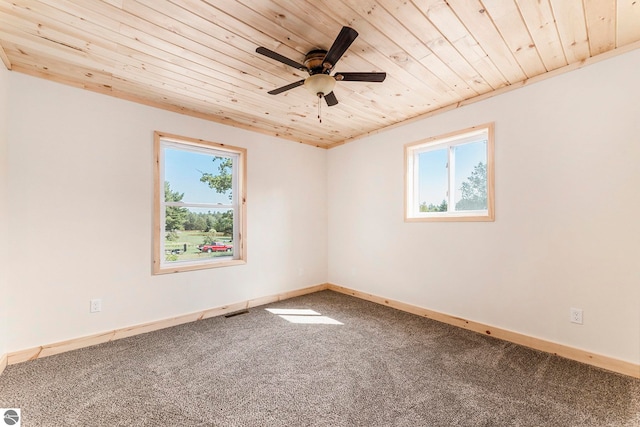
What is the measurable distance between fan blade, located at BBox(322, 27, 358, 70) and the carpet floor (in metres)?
2.25

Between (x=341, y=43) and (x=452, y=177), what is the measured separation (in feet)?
7.40

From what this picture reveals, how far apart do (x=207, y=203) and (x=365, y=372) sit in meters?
2.68

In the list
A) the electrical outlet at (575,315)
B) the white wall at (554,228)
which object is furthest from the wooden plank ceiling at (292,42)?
the electrical outlet at (575,315)

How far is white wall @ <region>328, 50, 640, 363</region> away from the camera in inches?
84.3

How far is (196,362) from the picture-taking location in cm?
233

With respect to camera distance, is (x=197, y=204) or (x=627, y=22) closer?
(x=627, y=22)

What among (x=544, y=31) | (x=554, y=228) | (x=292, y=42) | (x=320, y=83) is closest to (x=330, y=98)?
(x=320, y=83)

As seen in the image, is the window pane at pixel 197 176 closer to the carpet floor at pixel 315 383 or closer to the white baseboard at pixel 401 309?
the white baseboard at pixel 401 309

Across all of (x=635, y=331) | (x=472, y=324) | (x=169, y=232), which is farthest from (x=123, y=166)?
(x=635, y=331)

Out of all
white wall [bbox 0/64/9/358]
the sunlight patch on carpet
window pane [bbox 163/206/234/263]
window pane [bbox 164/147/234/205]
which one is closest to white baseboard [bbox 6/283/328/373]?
white wall [bbox 0/64/9/358]

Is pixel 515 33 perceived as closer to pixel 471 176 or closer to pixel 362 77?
pixel 362 77

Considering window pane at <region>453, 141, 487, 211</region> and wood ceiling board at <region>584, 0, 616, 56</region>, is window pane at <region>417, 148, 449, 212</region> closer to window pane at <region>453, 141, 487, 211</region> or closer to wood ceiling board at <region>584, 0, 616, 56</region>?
window pane at <region>453, 141, 487, 211</region>

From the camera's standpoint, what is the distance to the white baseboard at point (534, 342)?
83.3 inches

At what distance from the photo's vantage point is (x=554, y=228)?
2455 mm
